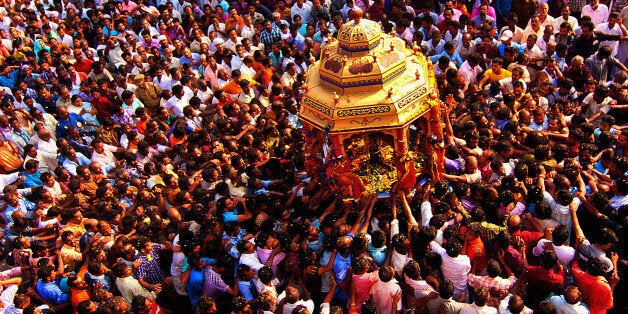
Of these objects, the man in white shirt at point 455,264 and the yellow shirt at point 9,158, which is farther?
the yellow shirt at point 9,158

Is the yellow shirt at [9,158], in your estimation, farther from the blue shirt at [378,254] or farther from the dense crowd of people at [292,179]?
the blue shirt at [378,254]

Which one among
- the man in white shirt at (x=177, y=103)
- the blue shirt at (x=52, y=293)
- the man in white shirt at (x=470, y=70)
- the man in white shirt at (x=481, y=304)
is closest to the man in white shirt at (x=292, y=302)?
the man in white shirt at (x=481, y=304)

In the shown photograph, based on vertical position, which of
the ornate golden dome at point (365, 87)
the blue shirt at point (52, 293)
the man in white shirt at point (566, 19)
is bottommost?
the blue shirt at point (52, 293)

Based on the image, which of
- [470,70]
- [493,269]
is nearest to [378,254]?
[493,269]

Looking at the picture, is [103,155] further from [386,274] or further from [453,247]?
[453,247]

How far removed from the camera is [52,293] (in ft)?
28.2

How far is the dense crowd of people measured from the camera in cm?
794

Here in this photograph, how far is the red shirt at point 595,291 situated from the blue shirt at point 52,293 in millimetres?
6787

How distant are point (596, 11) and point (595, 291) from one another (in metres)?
7.67

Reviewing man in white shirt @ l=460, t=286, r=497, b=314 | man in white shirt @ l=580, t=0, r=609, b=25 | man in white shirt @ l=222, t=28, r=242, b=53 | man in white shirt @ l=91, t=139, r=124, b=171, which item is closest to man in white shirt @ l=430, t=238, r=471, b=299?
man in white shirt @ l=460, t=286, r=497, b=314

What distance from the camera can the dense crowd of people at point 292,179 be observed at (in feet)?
26.0

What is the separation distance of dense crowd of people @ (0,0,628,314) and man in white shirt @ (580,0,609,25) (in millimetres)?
33

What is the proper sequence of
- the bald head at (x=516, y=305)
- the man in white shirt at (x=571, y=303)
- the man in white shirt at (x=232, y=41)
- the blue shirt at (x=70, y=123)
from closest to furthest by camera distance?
the bald head at (x=516, y=305) → the man in white shirt at (x=571, y=303) → the blue shirt at (x=70, y=123) → the man in white shirt at (x=232, y=41)

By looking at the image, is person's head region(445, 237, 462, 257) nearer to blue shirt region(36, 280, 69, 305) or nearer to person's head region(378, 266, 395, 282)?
person's head region(378, 266, 395, 282)
